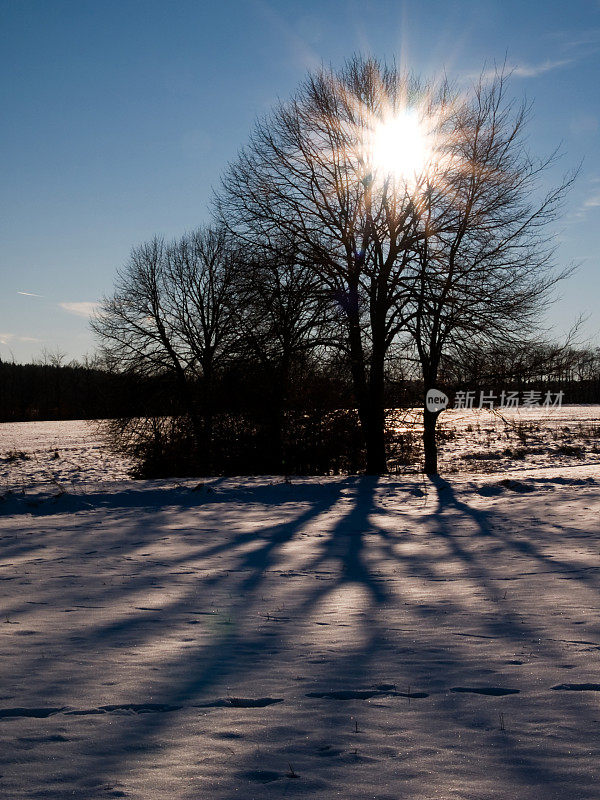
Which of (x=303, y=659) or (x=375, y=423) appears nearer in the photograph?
(x=303, y=659)

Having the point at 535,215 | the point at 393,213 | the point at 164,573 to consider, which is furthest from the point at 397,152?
the point at 164,573

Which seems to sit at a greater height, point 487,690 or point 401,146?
point 401,146

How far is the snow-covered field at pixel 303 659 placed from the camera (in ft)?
9.50

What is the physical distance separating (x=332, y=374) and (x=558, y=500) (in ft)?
22.6

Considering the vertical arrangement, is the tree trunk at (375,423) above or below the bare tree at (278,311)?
below

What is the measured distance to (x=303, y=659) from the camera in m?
4.31

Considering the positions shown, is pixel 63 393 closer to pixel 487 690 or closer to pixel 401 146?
pixel 401 146

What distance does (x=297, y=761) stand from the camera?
2980 millimetres

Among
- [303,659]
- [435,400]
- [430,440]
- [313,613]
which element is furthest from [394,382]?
[303,659]

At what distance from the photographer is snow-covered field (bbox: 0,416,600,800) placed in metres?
2.89

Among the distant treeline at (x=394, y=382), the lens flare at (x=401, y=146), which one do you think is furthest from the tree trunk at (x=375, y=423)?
the lens flare at (x=401, y=146)

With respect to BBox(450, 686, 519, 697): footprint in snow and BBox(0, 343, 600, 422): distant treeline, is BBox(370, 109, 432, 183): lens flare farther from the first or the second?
BBox(450, 686, 519, 697): footprint in snow

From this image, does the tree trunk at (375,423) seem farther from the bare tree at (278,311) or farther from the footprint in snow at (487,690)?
the footprint in snow at (487,690)

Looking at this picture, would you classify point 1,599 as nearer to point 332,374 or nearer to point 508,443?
point 332,374
